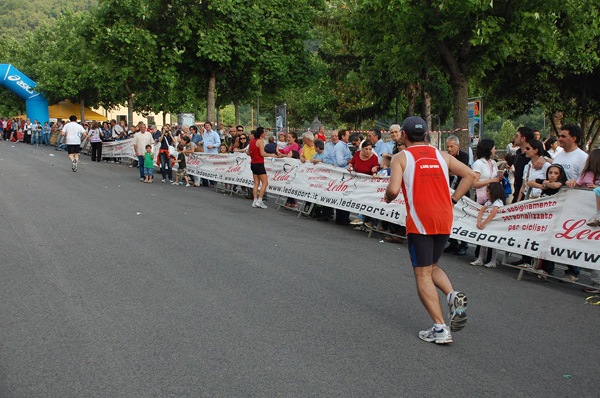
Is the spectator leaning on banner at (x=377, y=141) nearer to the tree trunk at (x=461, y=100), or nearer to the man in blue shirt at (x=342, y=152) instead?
the man in blue shirt at (x=342, y=152)

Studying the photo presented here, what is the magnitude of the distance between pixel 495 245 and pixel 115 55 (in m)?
20.4

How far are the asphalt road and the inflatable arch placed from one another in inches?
1639

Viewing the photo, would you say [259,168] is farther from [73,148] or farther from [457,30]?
[73,148]

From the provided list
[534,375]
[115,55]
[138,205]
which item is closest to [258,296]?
[534,375]

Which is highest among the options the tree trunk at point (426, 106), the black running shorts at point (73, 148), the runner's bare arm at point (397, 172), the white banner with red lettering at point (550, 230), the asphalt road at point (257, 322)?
the tree trunk at point (426, 106)

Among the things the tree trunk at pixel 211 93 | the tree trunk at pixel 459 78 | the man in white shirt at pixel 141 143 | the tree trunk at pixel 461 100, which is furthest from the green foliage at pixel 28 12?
the tree trunk at pixel 461 100

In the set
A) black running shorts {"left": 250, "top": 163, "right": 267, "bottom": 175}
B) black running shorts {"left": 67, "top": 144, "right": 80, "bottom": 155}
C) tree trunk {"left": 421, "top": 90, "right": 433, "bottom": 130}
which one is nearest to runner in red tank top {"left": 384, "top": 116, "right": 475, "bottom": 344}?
black running shorts {"left": 250, "top": 163, "right": 267, "bottom": 175}

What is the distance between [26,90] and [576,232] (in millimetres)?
48674

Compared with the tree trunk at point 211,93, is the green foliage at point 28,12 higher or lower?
higher

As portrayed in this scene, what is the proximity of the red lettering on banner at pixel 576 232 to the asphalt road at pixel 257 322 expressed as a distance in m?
0.67

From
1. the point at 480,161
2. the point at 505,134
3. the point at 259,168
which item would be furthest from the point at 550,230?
the point at 505,134

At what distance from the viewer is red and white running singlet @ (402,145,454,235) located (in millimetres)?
5094

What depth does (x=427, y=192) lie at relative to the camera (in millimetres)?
5113

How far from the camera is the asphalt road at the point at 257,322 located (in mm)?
4195
